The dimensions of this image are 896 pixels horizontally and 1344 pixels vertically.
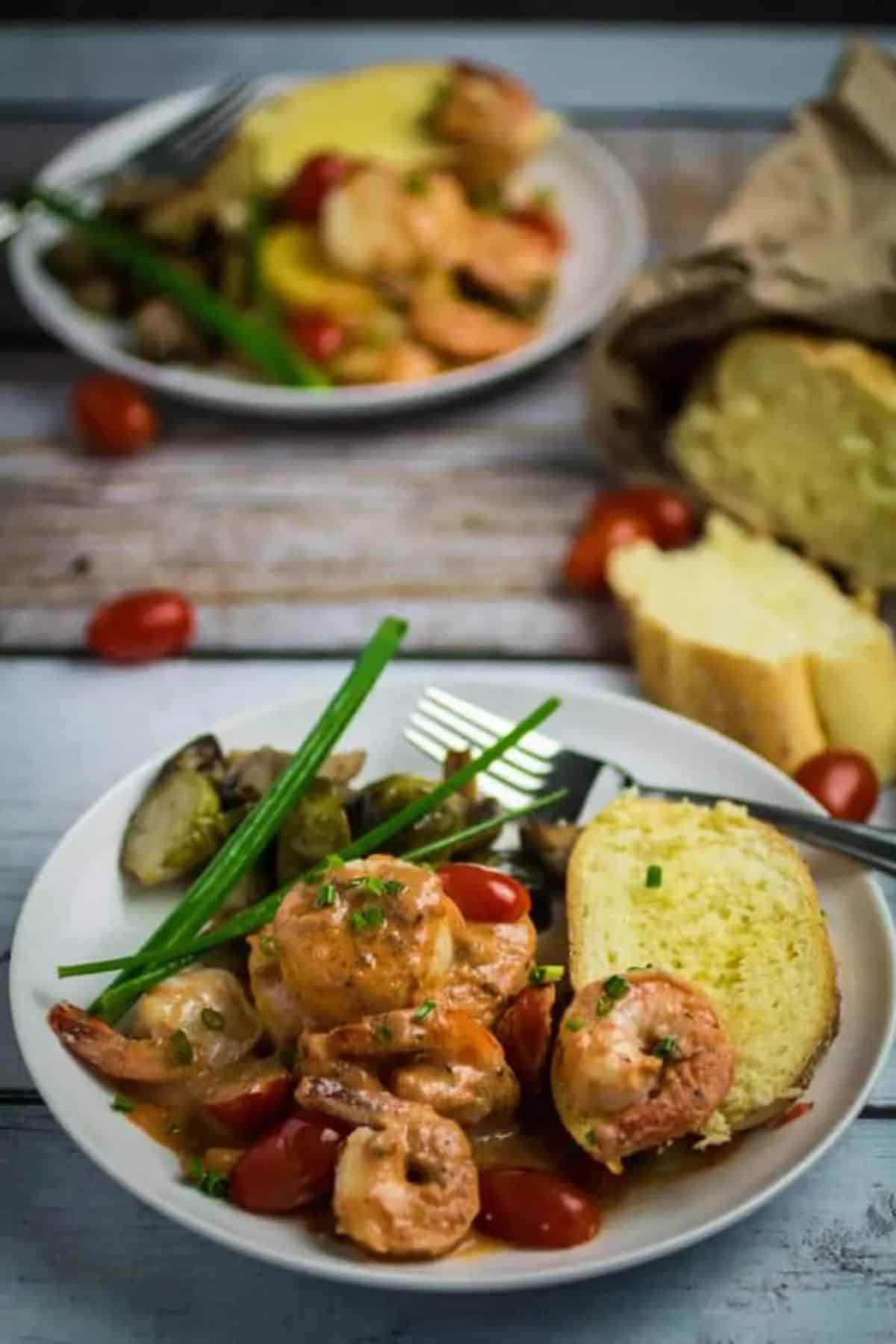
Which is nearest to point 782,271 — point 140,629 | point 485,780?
point 485,780

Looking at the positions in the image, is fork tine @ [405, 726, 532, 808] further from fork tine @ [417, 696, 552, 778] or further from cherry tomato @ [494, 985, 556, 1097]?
cherry tomato @ [494, 985, 556, 1097]

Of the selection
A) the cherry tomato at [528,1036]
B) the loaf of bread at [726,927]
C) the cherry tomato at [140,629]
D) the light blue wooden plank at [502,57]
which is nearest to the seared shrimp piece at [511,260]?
the light blue wooden plank at [502,57]

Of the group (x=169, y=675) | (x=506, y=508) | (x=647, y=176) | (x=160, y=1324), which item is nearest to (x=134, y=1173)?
(x=160, y=1324)

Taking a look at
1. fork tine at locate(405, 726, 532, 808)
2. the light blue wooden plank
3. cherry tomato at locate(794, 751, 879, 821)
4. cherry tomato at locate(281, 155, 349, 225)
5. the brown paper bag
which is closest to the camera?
fork tine at locate(405, 726, 532, 808)

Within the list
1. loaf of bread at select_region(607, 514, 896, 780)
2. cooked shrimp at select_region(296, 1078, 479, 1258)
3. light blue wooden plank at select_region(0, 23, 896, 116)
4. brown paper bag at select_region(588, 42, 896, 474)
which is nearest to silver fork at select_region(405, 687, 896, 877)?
loaf of bread at select_region(607, 514, 896, 780)

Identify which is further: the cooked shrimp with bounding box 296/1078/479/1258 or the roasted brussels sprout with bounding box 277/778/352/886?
the roasted brussels sprout with bounding box 277/778/352/886

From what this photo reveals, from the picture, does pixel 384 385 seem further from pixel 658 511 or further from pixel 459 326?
pixel 658 511
